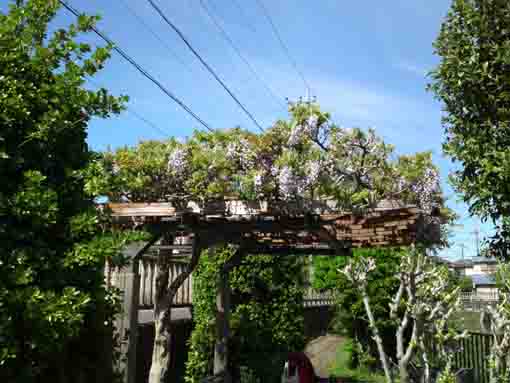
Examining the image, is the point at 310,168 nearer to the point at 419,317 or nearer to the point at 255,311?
the point at 419,317

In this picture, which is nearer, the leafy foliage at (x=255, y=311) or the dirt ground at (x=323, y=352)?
the leafy foliage at (x=255, y=311)

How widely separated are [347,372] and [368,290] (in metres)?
2.32

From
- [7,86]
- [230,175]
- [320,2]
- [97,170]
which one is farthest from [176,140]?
[320,2]

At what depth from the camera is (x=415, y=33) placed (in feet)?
25.3

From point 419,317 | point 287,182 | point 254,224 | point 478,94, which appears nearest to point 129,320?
point 254,224

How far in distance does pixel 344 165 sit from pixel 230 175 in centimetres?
103

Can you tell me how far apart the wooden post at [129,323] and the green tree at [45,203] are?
A: 1.02 meters

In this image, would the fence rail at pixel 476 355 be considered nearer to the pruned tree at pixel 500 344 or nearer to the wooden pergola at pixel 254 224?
the wooden pergola at pixel 254 224

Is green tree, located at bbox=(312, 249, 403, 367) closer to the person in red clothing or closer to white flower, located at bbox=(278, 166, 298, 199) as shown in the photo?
the person in red clothing

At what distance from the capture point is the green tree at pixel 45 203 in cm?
291

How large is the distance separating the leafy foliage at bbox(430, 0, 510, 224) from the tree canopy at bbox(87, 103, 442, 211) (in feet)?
1.10

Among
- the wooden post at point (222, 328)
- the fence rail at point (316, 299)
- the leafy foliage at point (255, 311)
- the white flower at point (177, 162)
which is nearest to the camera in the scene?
the white flower at point (177, 162)

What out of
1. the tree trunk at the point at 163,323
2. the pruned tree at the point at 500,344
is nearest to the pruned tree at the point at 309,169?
the pruned tree at the point at 500,344

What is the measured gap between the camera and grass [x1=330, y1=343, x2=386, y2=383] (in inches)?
439
